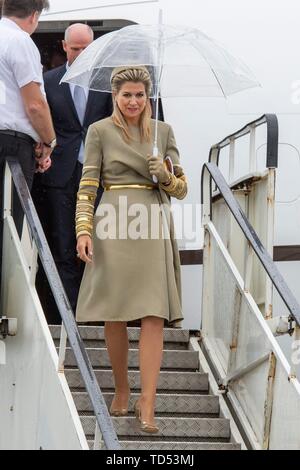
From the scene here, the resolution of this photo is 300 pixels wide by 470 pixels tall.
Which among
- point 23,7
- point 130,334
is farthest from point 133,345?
point 23,7

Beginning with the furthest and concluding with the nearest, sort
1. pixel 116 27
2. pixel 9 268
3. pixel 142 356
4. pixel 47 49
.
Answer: pixel 47 49 → pixel 116 27 → pixel 9 268 → pixel 142 356

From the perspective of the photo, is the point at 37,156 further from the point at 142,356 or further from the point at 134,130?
the point at 142,356

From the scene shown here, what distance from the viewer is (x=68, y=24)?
951cm

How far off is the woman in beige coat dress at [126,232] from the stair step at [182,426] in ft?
0.26

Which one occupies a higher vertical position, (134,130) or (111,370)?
(134,130)

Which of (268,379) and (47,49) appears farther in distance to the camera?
(47,49)

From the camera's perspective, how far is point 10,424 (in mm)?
7367

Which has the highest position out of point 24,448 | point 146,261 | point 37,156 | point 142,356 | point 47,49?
point 47,49

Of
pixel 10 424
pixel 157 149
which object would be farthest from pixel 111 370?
pixel 157 149

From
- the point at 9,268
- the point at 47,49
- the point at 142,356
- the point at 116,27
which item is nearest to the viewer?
the point at 142,356

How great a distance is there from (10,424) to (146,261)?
3.42 feet

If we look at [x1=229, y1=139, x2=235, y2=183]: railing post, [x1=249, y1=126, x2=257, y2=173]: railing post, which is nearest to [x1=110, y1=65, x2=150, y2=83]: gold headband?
[x1=249, y1=126, x2=257, y2=173]: railing post

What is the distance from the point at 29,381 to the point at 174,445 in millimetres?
749

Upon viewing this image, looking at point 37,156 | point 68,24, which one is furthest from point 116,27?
point 37,156
